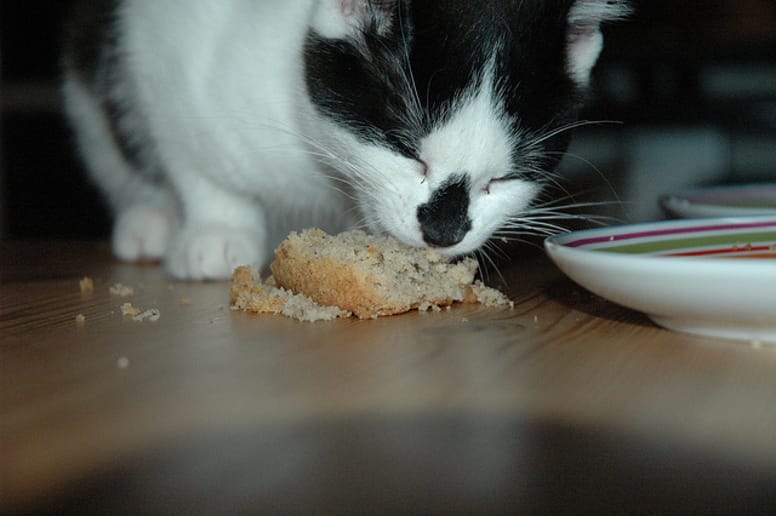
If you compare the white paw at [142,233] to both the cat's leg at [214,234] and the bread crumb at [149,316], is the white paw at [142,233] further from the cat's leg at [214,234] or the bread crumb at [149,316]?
the bread crumb at [149,316]

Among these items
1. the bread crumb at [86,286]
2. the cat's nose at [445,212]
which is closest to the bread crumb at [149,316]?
the bread crumb at [86,286]

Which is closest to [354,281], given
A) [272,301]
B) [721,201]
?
[272,301]

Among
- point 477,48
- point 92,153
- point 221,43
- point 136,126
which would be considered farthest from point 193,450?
point 92,153

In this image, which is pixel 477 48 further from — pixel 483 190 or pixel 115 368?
pixel 115 368

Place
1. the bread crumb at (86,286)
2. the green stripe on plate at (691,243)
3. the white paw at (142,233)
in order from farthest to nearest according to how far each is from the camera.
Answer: the white paw at (142,233), the bread crumb at (86,286), the green stripe on plate at (691,243)

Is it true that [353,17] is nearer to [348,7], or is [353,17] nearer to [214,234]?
[348,7]

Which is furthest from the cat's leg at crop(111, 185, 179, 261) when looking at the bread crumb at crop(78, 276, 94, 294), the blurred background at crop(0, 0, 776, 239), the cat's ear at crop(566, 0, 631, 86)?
the blurred background at crop(0, 0, 776, 239)

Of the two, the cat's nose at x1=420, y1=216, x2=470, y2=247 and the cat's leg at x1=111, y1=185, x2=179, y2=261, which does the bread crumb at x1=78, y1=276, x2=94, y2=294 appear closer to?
the cat's leg at x1=111, y1=185, x2=179, y2=261
